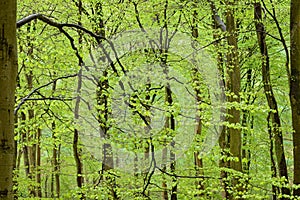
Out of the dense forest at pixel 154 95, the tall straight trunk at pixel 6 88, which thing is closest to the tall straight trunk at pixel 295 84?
the dense forest at pixel 154 95

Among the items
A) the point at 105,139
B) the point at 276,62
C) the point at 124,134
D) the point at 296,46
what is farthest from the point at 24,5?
the point at 276,62

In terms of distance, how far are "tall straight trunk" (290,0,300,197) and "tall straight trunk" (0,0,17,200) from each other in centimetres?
453

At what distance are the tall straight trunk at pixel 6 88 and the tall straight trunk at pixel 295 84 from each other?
453 cm

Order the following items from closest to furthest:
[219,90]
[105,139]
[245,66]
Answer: [105,139] < [219,90] < [245,66]

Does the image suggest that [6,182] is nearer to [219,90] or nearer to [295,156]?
[295,156]

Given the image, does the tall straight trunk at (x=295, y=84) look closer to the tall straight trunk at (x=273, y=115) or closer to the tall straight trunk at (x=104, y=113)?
the tall straight trunk at (x=273, y=115)

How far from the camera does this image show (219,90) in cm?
688

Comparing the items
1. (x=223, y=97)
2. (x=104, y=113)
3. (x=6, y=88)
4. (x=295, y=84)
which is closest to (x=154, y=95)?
(x=223, y=97)

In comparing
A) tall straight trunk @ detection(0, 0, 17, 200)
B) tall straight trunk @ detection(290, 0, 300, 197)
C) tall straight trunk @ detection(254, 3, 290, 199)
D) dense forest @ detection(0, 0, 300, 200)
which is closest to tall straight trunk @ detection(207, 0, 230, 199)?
dense forest @ detection(0, 0, 300, 200)

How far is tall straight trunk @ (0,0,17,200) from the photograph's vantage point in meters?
1.50

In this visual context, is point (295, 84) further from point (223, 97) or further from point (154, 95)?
point (154, 95)

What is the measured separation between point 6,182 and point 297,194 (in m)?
4.69

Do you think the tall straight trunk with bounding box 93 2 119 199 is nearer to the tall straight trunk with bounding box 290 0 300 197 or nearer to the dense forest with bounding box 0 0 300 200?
the dense forest with bounding box 0 0 300 200

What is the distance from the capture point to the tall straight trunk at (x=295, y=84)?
5.23 m
